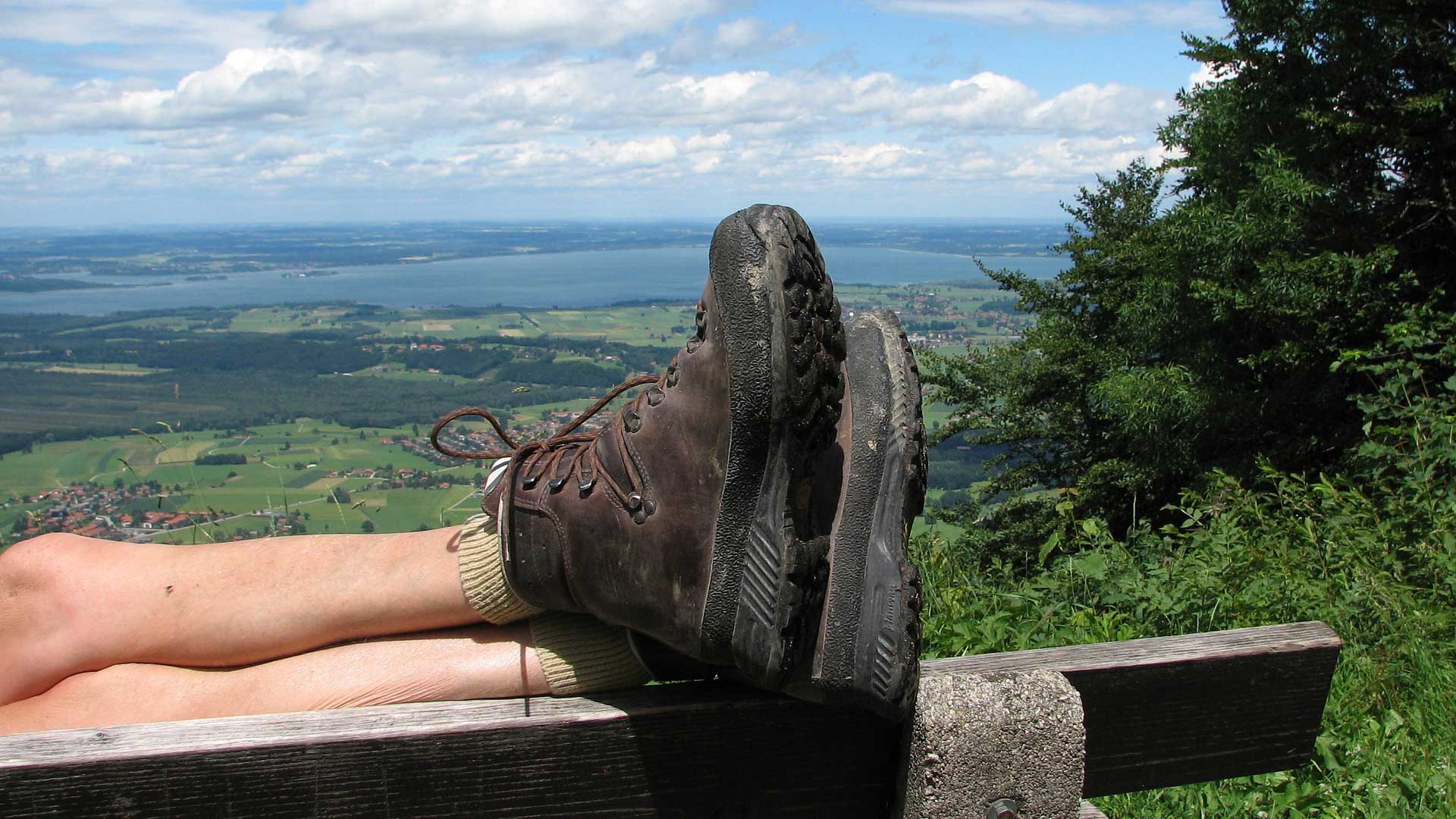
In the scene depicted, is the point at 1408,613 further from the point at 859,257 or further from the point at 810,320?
the point at 859,257

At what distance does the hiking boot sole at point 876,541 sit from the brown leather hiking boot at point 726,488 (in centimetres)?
4

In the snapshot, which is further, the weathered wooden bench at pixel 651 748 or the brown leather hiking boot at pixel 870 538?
the brown leather hiking boot at pixel 870 538

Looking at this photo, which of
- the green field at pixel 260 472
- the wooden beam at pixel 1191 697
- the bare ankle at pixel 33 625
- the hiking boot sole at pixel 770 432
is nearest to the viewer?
the hiking boot sole at pixel 770 432

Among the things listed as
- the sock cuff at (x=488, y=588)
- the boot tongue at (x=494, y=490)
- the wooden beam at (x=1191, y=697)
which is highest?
the boot tongue at (x=494, y=490)

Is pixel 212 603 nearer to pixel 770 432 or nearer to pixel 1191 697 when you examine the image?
pixel 770 432

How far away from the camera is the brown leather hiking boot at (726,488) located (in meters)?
1.12

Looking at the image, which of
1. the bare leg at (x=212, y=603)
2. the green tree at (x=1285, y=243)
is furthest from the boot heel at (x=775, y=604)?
the green tree at (x=1285, y=243)

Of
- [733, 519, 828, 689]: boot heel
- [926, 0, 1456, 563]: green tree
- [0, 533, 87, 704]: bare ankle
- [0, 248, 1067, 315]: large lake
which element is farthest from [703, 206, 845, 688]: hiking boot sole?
[0, 248, 1067, 315]: large lake

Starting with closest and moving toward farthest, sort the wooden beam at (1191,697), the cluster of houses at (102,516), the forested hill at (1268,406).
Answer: the wooden beam at (1191,697)
the forested hill at (1268,406)
the cluster of houses at (102,516)

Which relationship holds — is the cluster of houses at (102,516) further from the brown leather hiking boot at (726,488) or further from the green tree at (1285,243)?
the green tree at (1285,243)

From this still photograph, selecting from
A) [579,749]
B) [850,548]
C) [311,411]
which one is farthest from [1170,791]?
[311,411]

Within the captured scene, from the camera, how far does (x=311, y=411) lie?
106 ft

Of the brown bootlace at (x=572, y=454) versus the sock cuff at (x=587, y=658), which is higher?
the brown bootlace at (x=572, y=454)

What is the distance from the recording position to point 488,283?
80.8 m
